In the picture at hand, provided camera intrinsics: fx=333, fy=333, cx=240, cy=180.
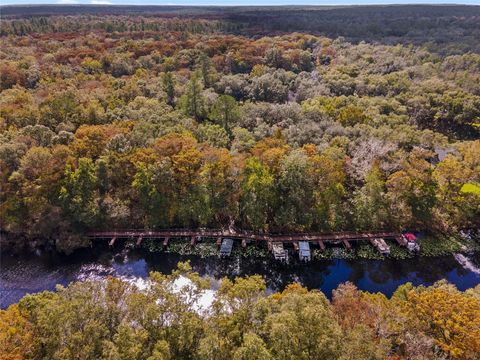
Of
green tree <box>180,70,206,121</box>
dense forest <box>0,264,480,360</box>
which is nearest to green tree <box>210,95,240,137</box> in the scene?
green tree <box>180,70,206,121</box>

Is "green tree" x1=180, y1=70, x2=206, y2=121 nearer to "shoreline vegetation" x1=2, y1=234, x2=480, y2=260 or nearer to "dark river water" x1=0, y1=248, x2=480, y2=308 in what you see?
"shoreline vegetation" x1=2, y1=234, x2=480, y2=260

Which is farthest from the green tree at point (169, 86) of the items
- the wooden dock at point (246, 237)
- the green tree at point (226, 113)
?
the wooden dock at point (246, 237)

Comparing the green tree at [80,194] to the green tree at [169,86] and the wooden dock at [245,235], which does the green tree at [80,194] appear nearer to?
the wooden dock at [245,235]

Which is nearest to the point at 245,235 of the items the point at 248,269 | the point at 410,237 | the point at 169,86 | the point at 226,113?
the point at 248,269

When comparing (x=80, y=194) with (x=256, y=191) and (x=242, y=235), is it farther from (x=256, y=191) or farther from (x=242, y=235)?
(x=256, y=191)

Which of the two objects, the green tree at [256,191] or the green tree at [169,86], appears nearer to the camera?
the green tree at [256,191]

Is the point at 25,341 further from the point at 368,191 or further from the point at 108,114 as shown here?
the point at 108,114

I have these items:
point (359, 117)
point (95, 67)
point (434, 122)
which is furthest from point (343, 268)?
point (95, 67)
